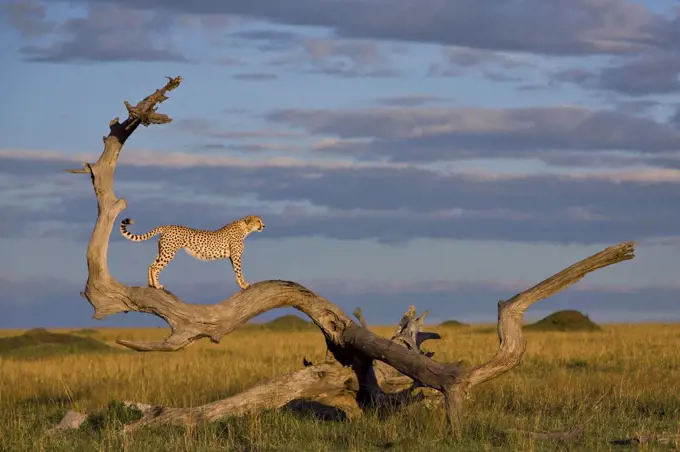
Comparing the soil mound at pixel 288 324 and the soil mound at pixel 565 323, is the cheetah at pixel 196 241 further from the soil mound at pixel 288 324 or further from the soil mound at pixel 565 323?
the soil mound at pixel 288 324

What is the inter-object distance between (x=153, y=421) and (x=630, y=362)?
15387mm

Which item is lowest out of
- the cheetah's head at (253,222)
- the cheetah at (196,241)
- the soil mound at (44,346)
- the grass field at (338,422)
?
the grass field at (338,422)

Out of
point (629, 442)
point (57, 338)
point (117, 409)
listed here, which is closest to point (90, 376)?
point (117, 409)

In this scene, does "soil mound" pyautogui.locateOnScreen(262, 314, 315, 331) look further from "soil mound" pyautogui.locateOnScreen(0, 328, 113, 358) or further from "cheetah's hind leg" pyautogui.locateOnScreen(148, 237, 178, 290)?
"cheetah's hind leg" pyautogui.locateOnScreen(148, 237, 178, 290)

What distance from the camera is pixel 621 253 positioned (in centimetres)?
1481

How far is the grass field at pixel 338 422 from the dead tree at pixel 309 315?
40 cm

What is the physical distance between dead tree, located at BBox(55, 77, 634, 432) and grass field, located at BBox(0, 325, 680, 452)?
0.40 m

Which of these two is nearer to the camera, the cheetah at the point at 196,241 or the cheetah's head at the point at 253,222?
the cheetah at the point at 196,241

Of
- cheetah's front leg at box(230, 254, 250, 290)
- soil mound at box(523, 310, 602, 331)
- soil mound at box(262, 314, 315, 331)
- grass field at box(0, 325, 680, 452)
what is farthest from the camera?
soil mound at box(262, 314, 315, 331)

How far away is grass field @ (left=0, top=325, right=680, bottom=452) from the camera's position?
1321 cm

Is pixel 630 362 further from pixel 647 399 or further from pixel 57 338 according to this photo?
pixel 57 338

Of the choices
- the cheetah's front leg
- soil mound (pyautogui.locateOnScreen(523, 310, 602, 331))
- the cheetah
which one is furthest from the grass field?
soil mound (pyautogui.locateOnScreen(523, 310, 602, 331))

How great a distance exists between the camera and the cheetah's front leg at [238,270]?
14.0m

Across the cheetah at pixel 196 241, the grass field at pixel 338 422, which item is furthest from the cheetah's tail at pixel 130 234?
the grass field at pixel 338 422
